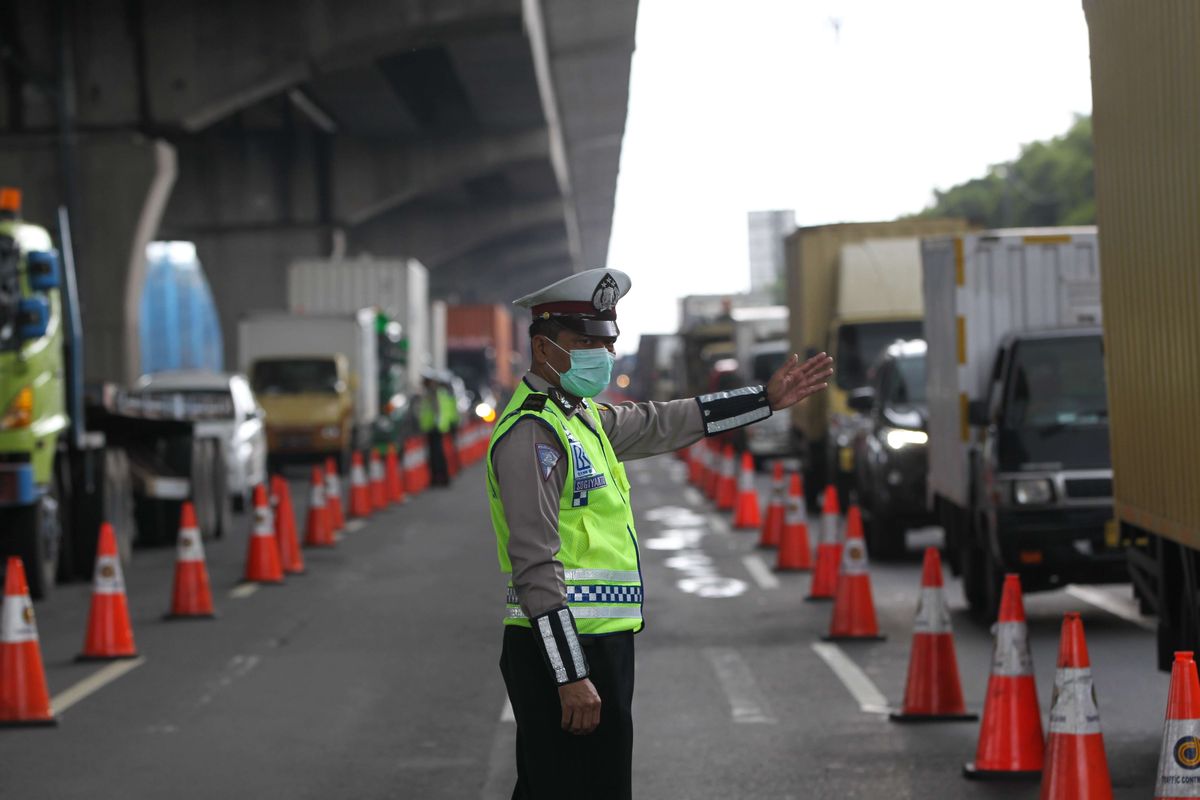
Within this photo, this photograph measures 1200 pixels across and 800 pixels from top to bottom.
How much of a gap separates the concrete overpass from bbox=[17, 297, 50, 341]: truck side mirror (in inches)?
714

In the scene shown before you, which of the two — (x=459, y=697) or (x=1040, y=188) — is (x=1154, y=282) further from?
(x=1040, y=188)

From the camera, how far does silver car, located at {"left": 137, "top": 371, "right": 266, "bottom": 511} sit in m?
25.7

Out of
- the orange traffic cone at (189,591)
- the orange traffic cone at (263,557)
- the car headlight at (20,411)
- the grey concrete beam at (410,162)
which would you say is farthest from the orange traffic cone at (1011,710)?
the grey concrete beam at (410,162)

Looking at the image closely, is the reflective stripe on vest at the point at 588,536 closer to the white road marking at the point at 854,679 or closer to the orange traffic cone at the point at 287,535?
the white road marking at the point at 854,679

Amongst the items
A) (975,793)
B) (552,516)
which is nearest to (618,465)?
(552,516)

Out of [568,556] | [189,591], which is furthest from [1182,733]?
[189,591]

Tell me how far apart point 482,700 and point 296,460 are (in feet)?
84.0

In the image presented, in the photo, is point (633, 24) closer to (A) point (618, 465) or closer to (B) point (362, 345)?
(B) point (362, 345)

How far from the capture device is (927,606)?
9617 mm

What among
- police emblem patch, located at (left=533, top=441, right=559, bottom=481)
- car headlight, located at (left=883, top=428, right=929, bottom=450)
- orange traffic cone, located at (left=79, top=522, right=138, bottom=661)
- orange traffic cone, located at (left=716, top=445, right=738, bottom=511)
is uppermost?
police emblem patch, located at (left=533, top=441, right=559, bottom=481)

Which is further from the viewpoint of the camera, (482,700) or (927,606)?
(482,700)

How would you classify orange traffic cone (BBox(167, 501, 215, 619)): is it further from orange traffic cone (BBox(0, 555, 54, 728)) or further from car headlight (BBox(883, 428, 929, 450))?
car headlight (BBox(883, 428, 929, 450))

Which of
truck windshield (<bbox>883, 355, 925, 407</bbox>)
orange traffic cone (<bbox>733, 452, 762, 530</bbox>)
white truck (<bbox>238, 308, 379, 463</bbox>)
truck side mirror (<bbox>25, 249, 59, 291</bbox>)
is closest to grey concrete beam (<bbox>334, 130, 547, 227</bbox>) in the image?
white truck (<bbox>238, 308, 379, 463</bbox>)

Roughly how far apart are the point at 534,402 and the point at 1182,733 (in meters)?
2.31
